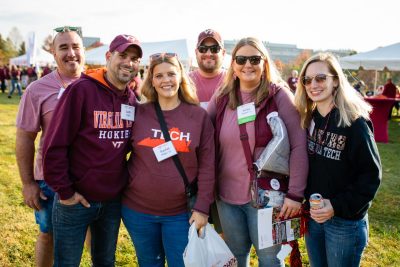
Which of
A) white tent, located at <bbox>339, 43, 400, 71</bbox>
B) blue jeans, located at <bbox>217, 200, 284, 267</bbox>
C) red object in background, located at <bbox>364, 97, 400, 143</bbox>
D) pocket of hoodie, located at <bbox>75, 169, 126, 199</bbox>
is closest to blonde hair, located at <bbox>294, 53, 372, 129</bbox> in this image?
blue jeans, located at <bbox>217, 200, 284, 267</bbox>

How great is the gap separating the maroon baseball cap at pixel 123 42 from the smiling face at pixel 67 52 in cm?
42

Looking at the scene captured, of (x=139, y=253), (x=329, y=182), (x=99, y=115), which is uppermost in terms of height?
(x=99, y=115)

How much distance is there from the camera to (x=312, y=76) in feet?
7.20

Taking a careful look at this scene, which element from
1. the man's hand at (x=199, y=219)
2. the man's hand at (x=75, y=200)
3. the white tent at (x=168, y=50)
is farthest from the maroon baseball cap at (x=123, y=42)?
the white tent at (x=168, y=50)

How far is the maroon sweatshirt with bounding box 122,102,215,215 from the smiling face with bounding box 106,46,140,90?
0.28 meters

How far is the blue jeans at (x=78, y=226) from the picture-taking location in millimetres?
2297

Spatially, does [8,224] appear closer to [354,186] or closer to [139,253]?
[139,253]

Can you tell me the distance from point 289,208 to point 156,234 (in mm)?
957

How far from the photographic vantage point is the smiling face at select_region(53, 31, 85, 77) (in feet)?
8.68

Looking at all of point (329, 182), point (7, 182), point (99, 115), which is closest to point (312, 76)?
point (329, 182)

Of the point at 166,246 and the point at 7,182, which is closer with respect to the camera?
the point at 166,246

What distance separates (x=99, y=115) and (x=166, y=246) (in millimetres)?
1040

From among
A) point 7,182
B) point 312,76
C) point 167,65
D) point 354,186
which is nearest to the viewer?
point 354,186

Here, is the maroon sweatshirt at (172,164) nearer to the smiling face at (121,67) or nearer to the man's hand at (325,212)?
→ the smiling face at (121,67)
